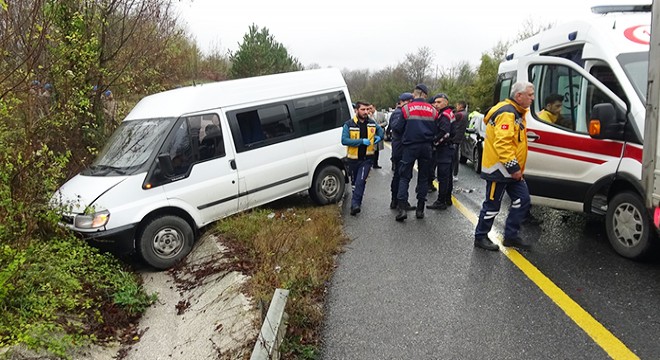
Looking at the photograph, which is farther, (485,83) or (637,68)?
(485,83)

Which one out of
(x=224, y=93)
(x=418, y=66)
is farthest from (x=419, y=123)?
(x=418, y=66)

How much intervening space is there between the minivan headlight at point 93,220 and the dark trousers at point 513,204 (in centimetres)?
431

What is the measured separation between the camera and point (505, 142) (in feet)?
14.8

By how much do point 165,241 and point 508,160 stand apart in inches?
163

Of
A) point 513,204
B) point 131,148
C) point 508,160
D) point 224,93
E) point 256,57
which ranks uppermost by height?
point 256,57

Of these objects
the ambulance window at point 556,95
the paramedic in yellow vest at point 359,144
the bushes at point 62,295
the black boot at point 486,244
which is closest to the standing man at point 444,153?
the paramedic in yellow vest at point 359,144

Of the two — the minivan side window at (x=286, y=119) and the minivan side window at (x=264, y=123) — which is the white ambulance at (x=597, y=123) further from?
the minivan side window at (x=264, y=123)

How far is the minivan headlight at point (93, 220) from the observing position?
482 cm

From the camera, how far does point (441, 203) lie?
688 cm

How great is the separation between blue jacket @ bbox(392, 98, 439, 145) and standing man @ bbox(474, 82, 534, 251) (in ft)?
4.09

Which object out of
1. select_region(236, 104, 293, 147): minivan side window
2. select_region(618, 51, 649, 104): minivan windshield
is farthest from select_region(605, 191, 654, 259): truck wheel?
select_region(236, 104, 293, 147): minivan side window

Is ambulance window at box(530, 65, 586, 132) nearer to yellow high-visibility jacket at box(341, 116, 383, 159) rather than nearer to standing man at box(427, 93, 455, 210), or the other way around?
standing man at box(427, 93, 455, 210)

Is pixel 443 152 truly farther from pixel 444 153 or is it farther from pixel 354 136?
pixel 354 136

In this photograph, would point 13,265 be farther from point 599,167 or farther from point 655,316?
point 599,167
